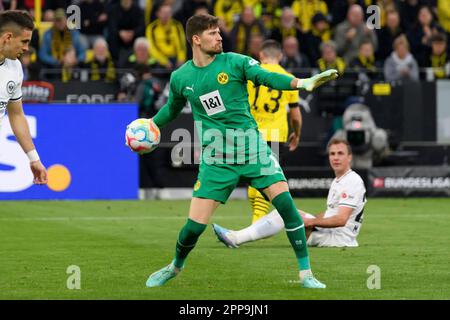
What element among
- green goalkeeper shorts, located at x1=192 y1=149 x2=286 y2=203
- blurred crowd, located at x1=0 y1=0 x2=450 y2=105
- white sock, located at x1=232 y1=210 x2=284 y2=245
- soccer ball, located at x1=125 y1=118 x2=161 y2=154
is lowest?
white sock, located at x1=232 y1=210 x2=284 y2=245

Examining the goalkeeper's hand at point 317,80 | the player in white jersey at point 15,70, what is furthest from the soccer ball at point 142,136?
the goalkeeper's hand at point 317,80

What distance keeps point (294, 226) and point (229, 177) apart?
0.69 meters

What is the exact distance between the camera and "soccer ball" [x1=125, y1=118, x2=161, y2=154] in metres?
10.3

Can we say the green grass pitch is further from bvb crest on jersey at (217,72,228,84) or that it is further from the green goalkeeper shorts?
bvb crest on jersey at (217,72,228,84)

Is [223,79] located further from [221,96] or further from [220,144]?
[220,144]

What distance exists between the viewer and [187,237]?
983cm

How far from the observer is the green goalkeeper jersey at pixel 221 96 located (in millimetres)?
9875

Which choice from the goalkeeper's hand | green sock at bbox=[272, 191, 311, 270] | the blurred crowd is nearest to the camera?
the goalkeeper's hand

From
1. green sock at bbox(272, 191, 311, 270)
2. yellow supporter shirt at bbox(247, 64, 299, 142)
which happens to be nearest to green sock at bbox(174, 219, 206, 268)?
green sock at bbox(272, 191, 311, 270)

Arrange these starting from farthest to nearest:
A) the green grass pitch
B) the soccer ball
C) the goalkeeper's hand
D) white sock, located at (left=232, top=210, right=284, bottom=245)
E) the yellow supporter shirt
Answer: the yellow supporter shirt < white sock, located at (left=232, top=210, right=284, bottom=245) < the soccer ball < the green grass pitch < the goalkeeper's hand

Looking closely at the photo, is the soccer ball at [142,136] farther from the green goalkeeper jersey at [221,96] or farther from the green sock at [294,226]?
the green sock at [294,226]

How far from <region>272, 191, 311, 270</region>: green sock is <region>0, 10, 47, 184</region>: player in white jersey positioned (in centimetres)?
200

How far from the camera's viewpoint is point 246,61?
9.82m
